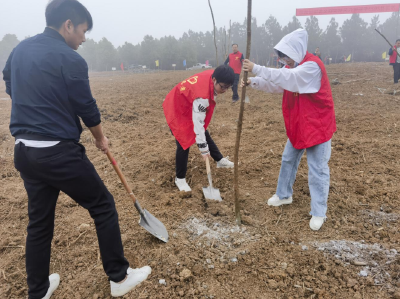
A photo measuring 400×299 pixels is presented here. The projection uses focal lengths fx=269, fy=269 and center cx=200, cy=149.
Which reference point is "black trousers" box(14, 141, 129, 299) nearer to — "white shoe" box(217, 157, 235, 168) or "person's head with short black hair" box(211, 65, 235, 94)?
"person's head with short black hair" box(211, 65, 235, 94)

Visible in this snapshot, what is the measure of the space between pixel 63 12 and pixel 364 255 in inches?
107

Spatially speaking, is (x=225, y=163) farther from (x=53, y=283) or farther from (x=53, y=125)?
(x=53, y=125)

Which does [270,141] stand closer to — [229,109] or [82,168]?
[229,109]

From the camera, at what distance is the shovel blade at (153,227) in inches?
92.1

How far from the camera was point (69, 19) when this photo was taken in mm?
1582

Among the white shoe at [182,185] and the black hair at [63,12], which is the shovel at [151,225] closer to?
the white shoe at [182,185]

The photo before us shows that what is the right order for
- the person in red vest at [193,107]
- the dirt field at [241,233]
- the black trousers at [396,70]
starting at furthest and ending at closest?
the black trousers at [396,70] < the person in red vest at [193,107] < the dirt field at [241,233]

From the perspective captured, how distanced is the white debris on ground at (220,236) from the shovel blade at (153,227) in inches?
7.8

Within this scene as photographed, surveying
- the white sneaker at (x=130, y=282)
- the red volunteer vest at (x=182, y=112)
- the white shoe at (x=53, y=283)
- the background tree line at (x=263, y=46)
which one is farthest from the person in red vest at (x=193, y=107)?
the background tree line at (x=263, y=46)

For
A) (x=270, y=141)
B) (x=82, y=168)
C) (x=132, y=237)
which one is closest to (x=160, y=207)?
(x=132, y=237)

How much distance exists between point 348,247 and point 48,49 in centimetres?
259

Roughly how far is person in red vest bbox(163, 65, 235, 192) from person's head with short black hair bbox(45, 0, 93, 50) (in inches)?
51.6

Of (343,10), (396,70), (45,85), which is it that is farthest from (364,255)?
(343,10)

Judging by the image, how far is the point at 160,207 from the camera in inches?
116
